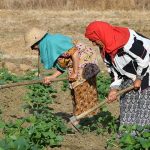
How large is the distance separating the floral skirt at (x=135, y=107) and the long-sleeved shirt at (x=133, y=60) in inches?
4.2

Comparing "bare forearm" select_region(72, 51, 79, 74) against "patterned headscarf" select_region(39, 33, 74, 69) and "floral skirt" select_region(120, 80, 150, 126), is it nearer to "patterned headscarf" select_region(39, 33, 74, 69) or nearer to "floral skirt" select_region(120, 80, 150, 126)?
"patterned headscarf" select_region(39, 33, 74, 69)

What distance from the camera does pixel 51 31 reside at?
1922cm

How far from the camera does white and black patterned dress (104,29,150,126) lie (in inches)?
218

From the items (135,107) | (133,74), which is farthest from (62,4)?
(133,74)

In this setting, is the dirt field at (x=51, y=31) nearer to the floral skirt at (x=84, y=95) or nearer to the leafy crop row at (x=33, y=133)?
the leafy crop row at (x=33, y=133)

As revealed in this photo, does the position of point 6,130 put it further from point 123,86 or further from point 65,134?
point 123,86

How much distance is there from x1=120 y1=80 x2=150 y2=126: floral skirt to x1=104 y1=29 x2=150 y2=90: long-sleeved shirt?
107 millimetres

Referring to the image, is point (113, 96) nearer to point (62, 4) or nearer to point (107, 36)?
point (107, 36)

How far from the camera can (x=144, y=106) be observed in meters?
5.92

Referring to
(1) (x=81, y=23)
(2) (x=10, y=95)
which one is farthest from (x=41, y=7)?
(2) (x=10, y=95)

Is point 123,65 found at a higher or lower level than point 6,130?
higher

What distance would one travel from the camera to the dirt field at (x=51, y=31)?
6427 mm

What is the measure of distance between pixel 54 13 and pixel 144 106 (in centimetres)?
1753

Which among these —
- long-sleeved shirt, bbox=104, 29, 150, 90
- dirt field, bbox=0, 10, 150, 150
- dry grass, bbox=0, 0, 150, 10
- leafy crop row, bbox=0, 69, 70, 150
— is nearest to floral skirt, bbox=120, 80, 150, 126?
long-sleeved shirt, bbox=104, 29, 150, 90
